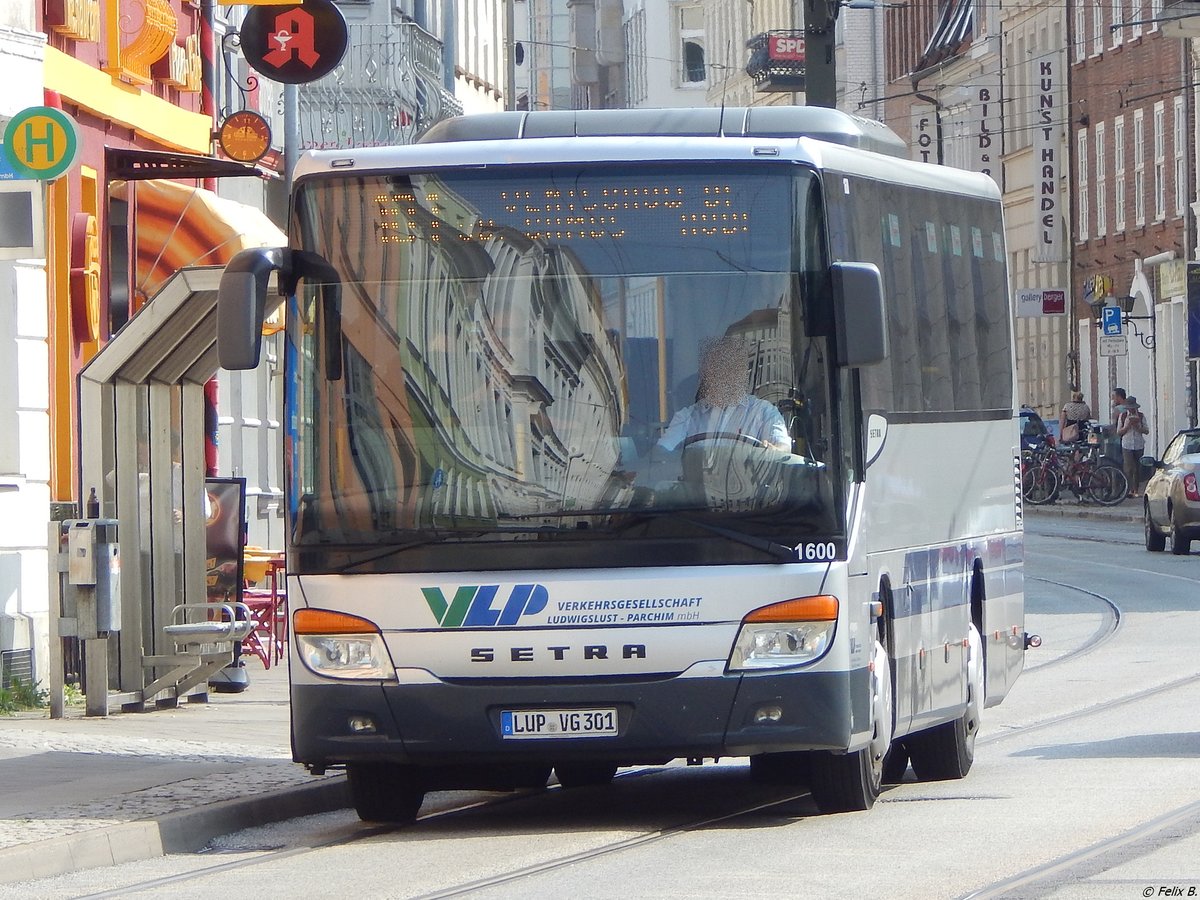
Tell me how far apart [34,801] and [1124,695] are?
27.9ft

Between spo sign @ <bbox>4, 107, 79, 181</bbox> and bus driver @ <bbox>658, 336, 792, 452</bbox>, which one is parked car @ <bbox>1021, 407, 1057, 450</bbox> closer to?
spo sign @ <bbox>4, 107, 79, 181</bbox>

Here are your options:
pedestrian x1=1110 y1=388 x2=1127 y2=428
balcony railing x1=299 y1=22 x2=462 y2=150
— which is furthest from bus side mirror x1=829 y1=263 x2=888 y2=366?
pedestrian x1=1110 y1=388 x2=1127 y2=428

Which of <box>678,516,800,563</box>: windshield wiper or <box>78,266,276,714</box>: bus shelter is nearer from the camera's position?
<box>678,516,800,563</box>: windshield wiper

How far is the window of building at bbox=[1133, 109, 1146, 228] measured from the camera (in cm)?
6053

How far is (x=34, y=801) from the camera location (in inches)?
490

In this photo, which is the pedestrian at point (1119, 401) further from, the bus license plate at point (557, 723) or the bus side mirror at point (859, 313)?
the bus license plate at point (557, 723)

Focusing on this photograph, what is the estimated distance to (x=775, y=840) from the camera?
11406 mm

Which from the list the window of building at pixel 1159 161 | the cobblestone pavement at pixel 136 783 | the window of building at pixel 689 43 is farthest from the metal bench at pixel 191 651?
the window of building at pixel 689 43

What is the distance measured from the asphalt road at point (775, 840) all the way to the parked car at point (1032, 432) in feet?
127

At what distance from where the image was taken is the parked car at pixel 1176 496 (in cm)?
3522

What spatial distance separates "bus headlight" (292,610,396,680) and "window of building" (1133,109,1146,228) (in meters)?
50.3

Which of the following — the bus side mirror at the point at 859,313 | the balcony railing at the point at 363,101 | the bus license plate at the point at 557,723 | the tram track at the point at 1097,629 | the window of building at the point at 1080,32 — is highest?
the window of building at the point at 1080,32

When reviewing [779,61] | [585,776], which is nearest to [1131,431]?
[585,776]

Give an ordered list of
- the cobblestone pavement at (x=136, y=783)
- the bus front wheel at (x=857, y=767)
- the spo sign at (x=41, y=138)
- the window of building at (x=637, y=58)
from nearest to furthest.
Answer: the cobblestone pavement at (x=136, y=783) → the bus front wheel at (x=857, y=767) → the spo sign at (x=41, y=138) → the window of building at (x=637, y=58)
